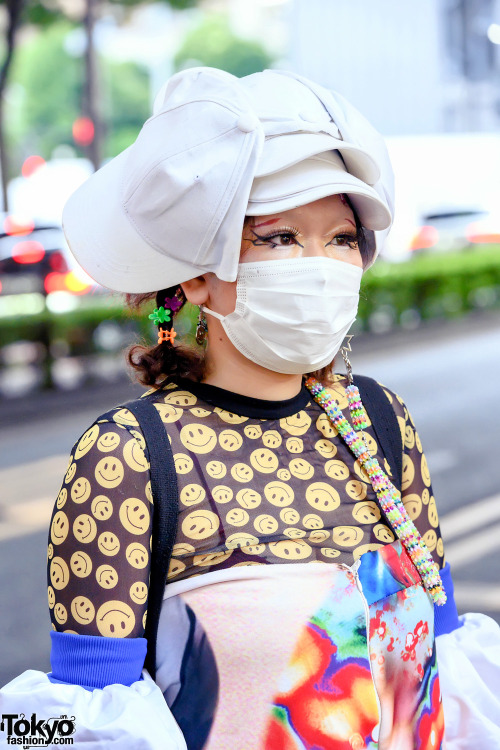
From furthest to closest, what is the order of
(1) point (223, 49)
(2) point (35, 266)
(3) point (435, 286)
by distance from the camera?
(1) point (223, 49) < (2) point (35, 266) < (3) point (435, 286)

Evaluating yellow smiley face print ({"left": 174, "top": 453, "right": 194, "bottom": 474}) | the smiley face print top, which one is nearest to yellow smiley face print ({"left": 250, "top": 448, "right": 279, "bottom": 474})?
the smiley face print top

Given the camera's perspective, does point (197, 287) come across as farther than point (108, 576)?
Yes

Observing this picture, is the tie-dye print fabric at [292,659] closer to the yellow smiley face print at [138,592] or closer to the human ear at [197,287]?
the yellow smiley face print at [138,592]

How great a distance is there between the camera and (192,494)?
152 cm

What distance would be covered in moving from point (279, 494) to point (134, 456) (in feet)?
0.81

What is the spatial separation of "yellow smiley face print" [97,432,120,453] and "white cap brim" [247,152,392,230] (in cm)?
39

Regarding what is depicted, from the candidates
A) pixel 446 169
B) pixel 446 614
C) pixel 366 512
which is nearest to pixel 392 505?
pixel 366 512

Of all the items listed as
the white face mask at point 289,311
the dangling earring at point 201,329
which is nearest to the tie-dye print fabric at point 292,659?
the white face mask at point 289,311

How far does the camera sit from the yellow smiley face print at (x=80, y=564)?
1469 mm

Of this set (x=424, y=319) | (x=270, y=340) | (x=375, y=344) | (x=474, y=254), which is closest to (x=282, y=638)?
(x=270, y=340)

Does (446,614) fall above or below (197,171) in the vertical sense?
below

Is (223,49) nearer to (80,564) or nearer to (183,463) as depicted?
(183,463)

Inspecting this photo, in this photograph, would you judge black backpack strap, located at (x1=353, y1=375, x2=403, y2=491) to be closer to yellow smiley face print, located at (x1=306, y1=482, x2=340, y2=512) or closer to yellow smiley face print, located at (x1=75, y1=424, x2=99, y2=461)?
yellow smiley face print, located at (x1=306, y1=482, x2=340, y2=512)

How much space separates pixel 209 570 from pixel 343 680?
0.26 m
